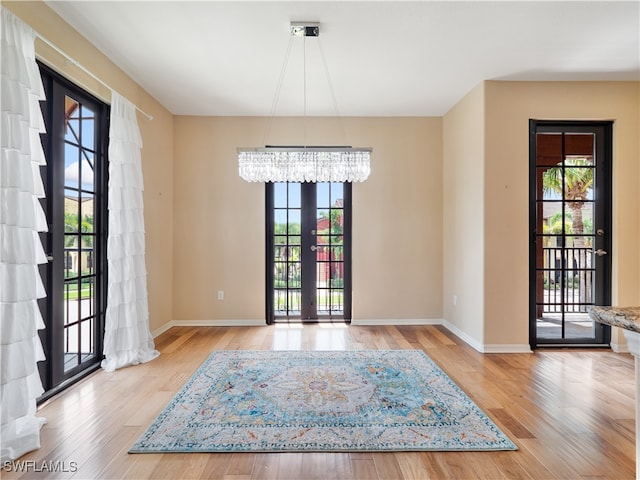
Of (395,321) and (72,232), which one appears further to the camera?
(395,321)

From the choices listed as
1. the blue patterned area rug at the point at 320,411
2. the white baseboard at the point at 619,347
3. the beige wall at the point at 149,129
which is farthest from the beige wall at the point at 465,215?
the beige wall at the point at 149,129

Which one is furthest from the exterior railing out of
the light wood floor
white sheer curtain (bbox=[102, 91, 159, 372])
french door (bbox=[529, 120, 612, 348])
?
white sheer curtain (bbox=[102, 91, 159, 372])

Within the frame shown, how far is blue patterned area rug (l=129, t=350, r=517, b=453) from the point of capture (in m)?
1.98

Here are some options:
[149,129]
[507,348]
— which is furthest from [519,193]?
[149,129]

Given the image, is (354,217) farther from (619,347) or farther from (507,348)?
(619,347)

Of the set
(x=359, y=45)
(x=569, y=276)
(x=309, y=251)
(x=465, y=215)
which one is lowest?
(x=569, y=276)

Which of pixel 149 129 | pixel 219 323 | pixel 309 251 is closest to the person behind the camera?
pixel 149 129

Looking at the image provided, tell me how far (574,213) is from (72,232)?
4.80 meters

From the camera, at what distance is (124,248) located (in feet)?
10.4

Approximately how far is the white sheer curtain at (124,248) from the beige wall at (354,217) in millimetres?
1244

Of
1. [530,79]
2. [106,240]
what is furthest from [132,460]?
[530,79]

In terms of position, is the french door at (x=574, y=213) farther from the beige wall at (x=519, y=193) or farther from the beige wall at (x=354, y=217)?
the beige wall at (x=354, y=217)

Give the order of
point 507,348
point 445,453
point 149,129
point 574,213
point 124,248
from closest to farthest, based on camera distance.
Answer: point 445,453, point 124,248, point 507,348, point 574,213, point 149,129

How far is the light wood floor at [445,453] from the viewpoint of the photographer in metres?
1.77
